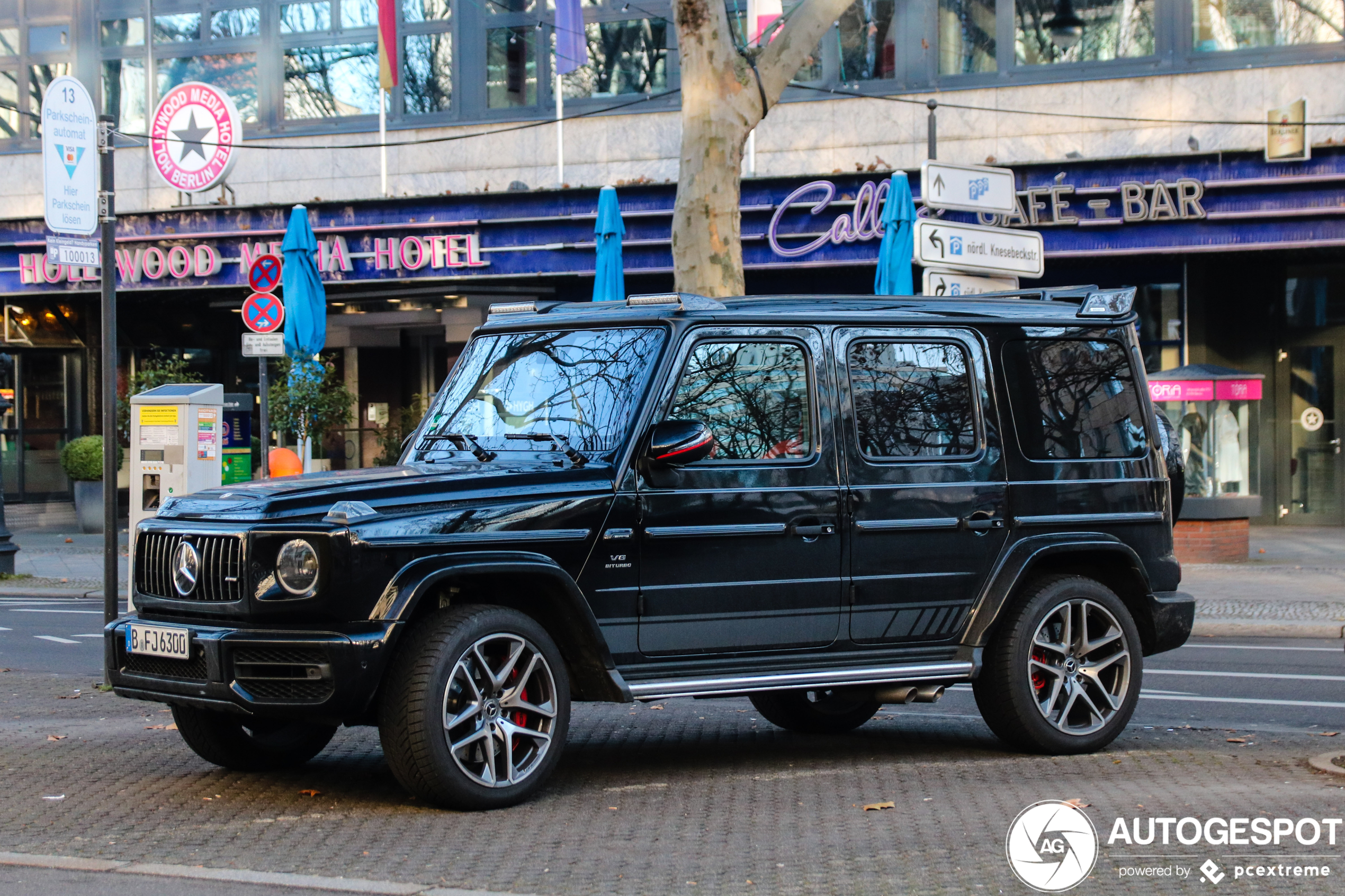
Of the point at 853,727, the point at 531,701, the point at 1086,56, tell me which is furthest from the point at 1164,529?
the point at 1086,56

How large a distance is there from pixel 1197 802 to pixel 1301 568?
40.5 ft

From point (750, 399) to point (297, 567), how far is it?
6.80 ft

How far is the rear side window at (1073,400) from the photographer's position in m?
7.40

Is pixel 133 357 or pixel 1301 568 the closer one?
pixel 1301 568

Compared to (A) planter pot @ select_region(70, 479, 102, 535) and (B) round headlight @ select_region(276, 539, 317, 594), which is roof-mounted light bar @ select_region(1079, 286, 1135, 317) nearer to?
(B) round headlight @ select_region(276, 539, 317, 594)

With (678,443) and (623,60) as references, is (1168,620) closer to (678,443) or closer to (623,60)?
(678,443)

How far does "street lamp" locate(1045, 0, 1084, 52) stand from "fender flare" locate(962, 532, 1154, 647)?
15.9 meters

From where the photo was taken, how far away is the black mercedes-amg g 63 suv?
582 centimetres

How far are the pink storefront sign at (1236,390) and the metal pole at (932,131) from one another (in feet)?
16.1

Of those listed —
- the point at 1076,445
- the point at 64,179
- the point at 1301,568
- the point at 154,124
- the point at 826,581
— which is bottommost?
the point at 1301,568

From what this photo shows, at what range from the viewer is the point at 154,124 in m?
25.0

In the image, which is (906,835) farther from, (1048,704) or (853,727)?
(853,727)

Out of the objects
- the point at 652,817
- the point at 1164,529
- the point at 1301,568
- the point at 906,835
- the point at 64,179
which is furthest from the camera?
the point at 1301,568

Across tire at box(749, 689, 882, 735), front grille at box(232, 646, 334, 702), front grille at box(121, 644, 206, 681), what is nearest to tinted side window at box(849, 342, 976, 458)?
tire at box(749, 689, 882, 735)
